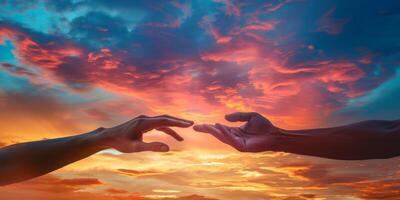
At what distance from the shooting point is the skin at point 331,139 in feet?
21.5

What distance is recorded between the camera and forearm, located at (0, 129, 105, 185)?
220 inches

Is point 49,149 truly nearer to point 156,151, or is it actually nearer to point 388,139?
point 156,151

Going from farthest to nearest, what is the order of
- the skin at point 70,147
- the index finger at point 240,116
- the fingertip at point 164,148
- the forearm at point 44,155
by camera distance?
1. the index finger at point 240,116
2. the forearm at point 44,155
3. the skin at point 70,147
4. the fingertip at point 164,148

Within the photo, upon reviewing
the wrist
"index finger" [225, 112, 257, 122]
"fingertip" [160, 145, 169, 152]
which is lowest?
"fingertip" [160, 145, 169, 152]

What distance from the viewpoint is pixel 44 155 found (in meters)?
5.64

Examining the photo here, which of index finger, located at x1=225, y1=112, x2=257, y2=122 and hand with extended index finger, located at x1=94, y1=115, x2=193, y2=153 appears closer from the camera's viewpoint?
hand with extended index finger, located at x1=94, y1=115, x2=193, y2=153

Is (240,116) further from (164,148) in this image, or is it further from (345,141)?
(345,141)

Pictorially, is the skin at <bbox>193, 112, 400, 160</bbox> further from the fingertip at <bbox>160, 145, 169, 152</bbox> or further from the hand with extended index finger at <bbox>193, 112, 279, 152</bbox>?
the fingertip at <bbox>160, 145, 169, 152</bbox>

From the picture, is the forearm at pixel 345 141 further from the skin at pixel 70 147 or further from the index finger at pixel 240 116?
the skin at pixel 70 147

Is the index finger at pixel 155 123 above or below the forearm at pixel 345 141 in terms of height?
above

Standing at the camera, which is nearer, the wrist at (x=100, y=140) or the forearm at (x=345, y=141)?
the wrist at (x=100, y=140)

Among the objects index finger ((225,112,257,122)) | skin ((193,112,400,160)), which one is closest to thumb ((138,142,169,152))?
index finger ((225,112,257,122))

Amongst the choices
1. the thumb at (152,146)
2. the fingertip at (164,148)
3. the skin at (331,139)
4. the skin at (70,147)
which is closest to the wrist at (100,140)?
the skin at (70,147)

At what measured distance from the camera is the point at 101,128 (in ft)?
19.2
